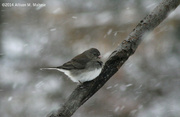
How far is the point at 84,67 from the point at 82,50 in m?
1.13

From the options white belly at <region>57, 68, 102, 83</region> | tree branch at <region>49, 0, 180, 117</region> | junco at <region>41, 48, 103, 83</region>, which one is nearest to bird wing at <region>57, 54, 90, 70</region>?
junco at <region>41, 48, 103, 83</region>

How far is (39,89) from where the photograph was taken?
3.69 metres

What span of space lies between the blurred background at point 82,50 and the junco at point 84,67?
826 mm

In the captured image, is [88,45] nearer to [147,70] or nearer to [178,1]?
[147,70]

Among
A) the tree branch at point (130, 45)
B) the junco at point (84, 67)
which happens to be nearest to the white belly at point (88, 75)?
the junco at point (84, 67)

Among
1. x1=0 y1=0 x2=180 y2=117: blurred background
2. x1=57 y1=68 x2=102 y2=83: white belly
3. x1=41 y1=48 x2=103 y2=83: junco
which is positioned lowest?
x1=57 y1=68 x2=102 y2=83: white belly

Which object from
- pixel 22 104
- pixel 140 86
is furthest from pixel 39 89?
pixel 140 86

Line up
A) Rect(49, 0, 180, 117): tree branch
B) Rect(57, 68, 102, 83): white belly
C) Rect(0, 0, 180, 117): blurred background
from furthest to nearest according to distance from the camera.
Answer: Rect(0, 0, 180, 117): blurred background, Rect(57, 68, 102, 83): white belly, Rect(49, 0, 180, 117): tree branch

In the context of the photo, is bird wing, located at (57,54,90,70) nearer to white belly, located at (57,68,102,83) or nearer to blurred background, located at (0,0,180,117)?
white belly, located at (57,68,102,83)

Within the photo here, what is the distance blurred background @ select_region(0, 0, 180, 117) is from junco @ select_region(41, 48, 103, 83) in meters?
0.83

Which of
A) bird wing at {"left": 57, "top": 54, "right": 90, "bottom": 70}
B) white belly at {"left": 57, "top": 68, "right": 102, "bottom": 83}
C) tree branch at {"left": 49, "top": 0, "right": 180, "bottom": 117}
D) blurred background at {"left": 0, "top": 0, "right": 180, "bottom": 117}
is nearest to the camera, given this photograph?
tree branch at {"left": 49, "top": 0, "right": 180, "bottom": 117}

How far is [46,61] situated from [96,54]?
1.13 meters

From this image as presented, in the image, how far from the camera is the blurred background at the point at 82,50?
3432 mm

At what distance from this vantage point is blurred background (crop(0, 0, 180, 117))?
343 cm
